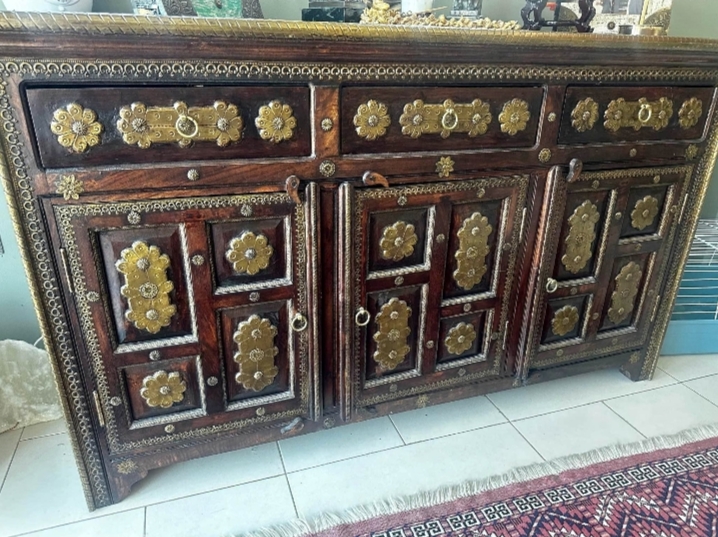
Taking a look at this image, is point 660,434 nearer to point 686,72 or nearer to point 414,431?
point 414,431

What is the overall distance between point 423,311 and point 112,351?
0.69 m

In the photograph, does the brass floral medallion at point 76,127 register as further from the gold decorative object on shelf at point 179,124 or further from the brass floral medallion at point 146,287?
the brass floral medallion at point 146,287

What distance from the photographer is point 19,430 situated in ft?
4.47

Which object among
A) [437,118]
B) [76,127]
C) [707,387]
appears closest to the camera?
[76,127]

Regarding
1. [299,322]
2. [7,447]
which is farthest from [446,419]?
[7,447]

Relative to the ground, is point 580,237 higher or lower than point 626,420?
higher


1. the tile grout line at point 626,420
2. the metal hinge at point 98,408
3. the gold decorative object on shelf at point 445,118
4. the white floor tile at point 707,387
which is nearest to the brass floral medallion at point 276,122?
the gold decorative object on shelf at point 445,118

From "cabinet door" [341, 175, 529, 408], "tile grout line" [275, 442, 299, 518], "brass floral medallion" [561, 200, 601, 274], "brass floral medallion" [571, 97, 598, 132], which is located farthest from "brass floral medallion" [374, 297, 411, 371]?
"brass floral medallion" [571, 97, 598, 132]

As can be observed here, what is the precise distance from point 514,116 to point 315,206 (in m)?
0.48

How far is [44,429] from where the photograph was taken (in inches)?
53.7

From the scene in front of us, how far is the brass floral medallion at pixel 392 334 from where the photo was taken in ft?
3.84

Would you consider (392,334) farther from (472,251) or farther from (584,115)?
(584,115)

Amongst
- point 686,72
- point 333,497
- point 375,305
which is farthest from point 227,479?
point 686,72

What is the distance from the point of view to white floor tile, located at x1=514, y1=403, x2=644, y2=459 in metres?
1.34
